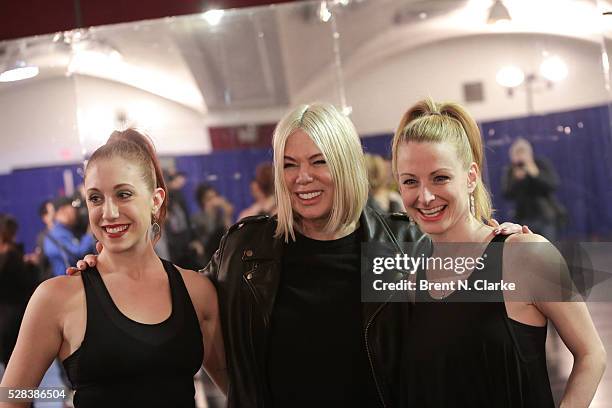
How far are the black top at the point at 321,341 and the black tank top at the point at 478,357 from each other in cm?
19

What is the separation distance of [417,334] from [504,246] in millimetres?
320

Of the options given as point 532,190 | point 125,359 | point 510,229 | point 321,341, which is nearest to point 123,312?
point 125,359

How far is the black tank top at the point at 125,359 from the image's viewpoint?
6.24 feet

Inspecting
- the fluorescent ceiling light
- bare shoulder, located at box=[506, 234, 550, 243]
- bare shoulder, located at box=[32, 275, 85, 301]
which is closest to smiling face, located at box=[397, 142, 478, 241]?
bare shoulder, located at box=[506, 234, 550, 243]

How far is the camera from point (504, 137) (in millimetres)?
2570

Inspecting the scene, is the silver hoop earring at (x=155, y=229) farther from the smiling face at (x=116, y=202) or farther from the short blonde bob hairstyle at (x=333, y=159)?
the short blonde bob hairstyle at (x=333, y=159)

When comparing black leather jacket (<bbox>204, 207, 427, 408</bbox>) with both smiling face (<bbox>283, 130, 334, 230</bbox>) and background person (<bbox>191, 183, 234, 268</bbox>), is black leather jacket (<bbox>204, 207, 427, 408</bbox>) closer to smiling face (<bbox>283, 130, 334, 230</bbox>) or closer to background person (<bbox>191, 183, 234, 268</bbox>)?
smiling face (<bbox>283, 130, 334, 230</bbox>)

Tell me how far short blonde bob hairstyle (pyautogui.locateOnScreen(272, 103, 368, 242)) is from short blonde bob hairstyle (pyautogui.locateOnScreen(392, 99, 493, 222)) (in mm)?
169

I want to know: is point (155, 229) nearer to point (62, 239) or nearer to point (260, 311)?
point (260, 311)

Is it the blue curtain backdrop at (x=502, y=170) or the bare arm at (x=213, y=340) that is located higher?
the blue curtain backdrop at (x=502, y=170)

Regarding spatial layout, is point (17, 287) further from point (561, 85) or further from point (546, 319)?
point (561, 85)

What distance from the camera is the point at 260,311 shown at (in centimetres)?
212

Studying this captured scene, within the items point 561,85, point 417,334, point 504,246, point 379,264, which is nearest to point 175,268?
point 379,264

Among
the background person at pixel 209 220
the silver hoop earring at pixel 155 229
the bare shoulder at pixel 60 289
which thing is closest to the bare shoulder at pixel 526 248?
the silver hoop earring at pixel 155 229
